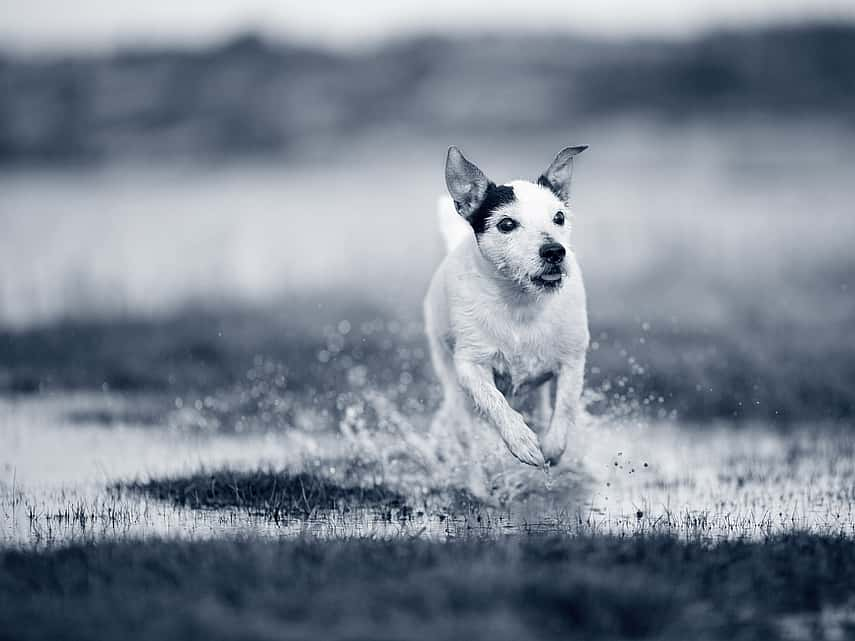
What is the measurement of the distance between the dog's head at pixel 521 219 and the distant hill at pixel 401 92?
135ft

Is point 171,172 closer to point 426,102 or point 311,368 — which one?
point 426,102

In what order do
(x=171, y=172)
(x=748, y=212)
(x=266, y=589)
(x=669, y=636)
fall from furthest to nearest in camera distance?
1. (x=171, y=172)
2. (x=748, y=212)
3. (x=266, y=589)
4. (x=669, y=636)

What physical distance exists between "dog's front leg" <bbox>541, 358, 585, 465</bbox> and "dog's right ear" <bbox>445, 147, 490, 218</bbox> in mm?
1158

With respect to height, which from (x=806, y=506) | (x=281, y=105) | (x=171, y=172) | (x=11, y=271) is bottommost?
(x=806, y=506)

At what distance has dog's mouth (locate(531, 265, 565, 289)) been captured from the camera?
7.07 metres

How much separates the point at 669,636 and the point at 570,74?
158 ft

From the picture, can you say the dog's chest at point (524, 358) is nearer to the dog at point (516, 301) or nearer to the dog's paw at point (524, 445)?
the dog at point (516, 301)

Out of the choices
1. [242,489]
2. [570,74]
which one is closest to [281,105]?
[570,74]

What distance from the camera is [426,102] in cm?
5172

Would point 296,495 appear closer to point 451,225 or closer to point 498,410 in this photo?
point 498,410

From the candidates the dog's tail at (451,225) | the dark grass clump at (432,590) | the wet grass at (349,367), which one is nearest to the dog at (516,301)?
the dog's tail at (451,225)

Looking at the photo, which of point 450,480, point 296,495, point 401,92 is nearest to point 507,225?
point 450,480

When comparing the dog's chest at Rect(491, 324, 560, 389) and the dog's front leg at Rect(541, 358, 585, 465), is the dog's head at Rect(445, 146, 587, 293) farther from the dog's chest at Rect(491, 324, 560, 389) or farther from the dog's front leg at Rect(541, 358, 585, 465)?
the dog's front leg at Rect(541, 358, 585, 465)

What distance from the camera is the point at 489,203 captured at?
7.49 metres
